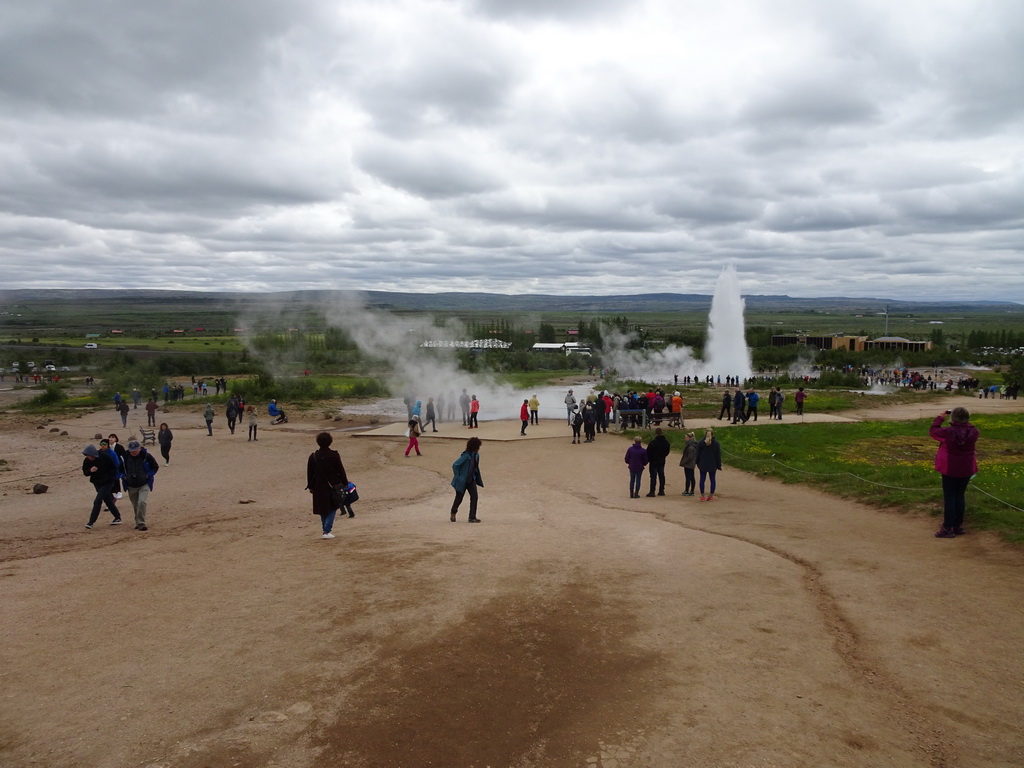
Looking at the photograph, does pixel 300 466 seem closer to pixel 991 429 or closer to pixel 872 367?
pixel 991 429

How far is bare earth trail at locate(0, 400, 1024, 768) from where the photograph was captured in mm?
4770

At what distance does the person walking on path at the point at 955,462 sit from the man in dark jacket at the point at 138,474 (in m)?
12.0

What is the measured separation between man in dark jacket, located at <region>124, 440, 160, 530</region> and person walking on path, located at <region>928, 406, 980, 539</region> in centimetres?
1202

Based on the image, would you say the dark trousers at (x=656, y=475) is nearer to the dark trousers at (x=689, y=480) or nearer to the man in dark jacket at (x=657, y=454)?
the man in dark jacket at (x=657, y=454)

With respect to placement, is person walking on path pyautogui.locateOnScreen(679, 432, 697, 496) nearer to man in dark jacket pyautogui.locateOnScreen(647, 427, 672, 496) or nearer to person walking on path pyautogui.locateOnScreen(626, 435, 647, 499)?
man in dark jacket pyautogui.locateOnScreen(647, 427, 672, 496)

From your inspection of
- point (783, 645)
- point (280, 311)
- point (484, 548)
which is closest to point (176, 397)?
point (280, 311)

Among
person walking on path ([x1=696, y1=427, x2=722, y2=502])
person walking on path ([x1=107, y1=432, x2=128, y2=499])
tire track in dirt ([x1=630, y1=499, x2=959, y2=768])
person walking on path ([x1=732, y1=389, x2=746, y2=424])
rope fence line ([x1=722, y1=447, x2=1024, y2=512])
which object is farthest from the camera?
person walking on path ([x1=732, y1=389, x2=746, y2=424])

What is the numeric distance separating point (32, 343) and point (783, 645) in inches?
5037

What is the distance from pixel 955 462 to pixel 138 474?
492 inches

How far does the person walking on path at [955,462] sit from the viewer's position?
953 centimetres

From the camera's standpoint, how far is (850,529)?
1154 cm

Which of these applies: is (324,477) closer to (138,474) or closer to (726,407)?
(138,474)

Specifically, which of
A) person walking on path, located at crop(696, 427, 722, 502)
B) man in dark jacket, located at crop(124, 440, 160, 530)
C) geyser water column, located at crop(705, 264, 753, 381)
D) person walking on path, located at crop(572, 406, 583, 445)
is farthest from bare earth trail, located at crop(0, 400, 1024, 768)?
geyser water column, located at crop(705, 264, 753, 381)

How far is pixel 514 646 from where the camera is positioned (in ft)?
20.3
